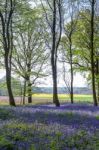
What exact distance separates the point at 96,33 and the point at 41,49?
48.6 feet

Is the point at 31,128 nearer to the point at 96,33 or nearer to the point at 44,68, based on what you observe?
the point at 96,33

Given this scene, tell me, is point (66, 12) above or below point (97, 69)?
above

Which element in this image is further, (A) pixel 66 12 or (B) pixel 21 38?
(B) pixel 21 38

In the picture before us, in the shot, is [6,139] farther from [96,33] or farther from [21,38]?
[21,38]

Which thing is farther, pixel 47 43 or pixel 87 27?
pixel 47 43

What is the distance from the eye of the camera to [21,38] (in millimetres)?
62938

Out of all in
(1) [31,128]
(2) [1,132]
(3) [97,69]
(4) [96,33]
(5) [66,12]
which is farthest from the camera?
(3) [97,69]

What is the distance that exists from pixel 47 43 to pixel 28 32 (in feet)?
17.2

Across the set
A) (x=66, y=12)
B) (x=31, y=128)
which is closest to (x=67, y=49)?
(x=66, y=12)

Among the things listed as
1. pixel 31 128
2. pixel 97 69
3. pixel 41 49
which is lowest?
pixel 31 128

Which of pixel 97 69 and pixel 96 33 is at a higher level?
pixel 96 33

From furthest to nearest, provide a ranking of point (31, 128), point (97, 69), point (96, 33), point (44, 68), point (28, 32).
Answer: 1. point (44, 68)
2. point (28, 32)
3. point (97, 69)
4. point (96, 33)
5. point (31, 128)

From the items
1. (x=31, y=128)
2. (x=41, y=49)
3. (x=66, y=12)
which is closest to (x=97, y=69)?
(x=41, y=49)

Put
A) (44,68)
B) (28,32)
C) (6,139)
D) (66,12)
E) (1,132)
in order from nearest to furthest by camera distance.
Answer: (6,139), (1,132), (66,12), (28,32), (44,68)
